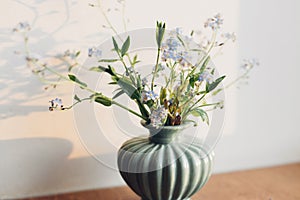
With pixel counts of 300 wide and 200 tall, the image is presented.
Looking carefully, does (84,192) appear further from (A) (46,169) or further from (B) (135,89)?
(B) (135,89)

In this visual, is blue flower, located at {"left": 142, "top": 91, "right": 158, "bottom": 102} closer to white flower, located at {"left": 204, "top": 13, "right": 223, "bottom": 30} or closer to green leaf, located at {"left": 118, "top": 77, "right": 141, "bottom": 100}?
green leaf, located at {"left": 118, "top": 77, "right": 141, "bottom": 100}

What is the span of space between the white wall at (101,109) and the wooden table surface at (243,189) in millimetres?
38

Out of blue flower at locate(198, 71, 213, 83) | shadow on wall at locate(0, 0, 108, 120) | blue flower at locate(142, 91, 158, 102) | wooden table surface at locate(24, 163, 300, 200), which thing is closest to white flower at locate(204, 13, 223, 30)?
blue flower at locate(198, 71, 213, 83)

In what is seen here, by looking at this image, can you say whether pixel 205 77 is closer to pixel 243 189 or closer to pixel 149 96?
pixel 149 96

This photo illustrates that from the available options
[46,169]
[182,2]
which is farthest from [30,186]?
[182,2]

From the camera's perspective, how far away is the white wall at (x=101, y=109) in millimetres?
1206

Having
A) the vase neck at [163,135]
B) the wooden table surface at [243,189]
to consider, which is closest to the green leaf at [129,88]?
the vase neck at [163,135]

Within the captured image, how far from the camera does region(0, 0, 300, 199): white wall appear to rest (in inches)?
47.5

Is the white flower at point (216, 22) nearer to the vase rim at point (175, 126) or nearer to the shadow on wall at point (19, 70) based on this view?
the vase rim at point (175, 126)

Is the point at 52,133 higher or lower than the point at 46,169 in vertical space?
higher

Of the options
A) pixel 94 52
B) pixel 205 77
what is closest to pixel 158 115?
pixel 205 77

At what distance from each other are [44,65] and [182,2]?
0.48 meters

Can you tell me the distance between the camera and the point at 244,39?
1408 mm

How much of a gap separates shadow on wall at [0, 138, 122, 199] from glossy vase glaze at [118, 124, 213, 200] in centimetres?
26
